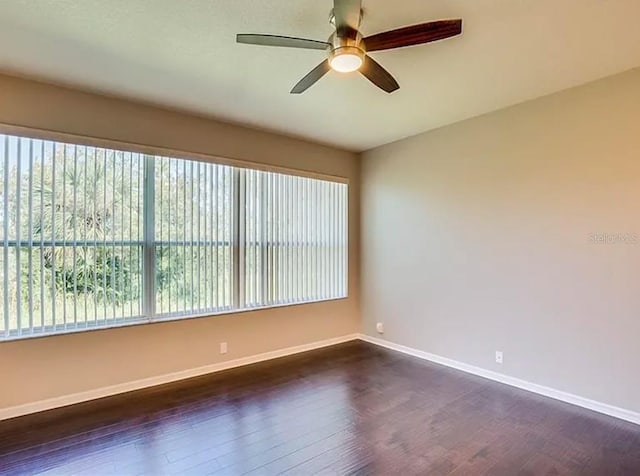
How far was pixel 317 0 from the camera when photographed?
82.2 inches

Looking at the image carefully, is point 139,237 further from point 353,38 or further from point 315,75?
point 353,38

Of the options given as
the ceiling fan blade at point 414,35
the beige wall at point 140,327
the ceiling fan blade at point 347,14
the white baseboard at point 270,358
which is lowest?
the white baseboard at point 270,358

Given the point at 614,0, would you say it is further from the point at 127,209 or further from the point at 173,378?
the point at 173,378

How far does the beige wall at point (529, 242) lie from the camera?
2953 millimetres

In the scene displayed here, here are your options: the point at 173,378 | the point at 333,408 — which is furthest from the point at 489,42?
the point at 173,378

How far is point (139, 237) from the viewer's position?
3461mm

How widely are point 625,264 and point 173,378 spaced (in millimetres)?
4194

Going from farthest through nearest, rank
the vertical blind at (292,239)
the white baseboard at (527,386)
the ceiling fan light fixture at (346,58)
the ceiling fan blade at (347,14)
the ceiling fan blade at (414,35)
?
the vertical blind at (292,239), the white baseboard at (527,386), the ceiling fan light fixture at (346,58), the ceiling fan blade at (414,35), the ceiling fan blade at (347,14)

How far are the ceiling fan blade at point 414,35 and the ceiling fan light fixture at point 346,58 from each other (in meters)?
0.10

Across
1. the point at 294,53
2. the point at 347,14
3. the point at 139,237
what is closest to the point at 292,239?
the point at 139,237

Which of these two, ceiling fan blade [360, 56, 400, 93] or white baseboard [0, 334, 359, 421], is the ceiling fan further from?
white baseboard [0, 334, 359, 421]

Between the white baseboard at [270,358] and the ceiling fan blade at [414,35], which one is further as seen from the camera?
the white baseboard at [270,358]

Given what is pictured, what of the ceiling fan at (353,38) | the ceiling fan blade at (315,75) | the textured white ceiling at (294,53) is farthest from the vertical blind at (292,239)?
the ceiling fan at (353,38)

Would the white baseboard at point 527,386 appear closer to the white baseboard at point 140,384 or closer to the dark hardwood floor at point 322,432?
the dark hardwood floor at point 322,432
